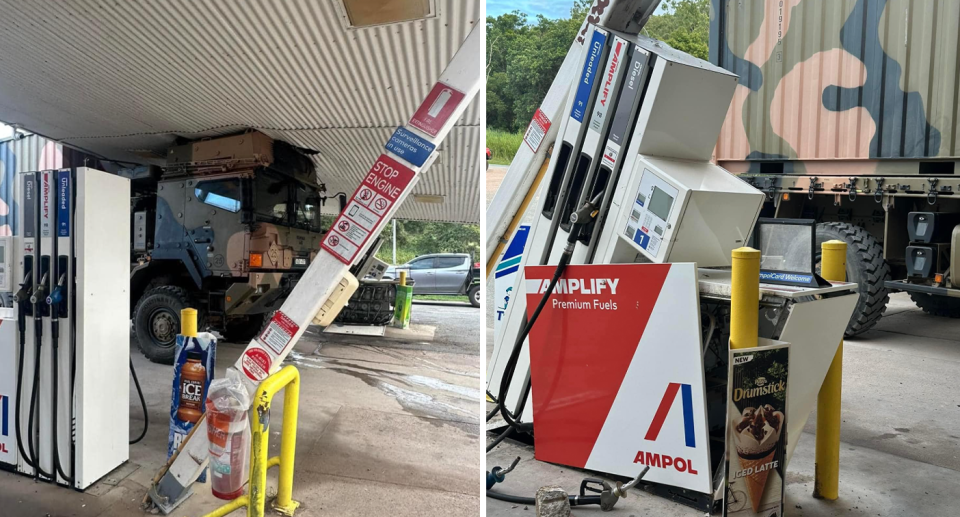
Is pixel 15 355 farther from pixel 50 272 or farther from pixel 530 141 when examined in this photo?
pixel 530 141

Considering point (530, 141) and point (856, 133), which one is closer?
point (530, 141)

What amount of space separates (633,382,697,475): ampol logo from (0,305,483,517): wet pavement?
714mm

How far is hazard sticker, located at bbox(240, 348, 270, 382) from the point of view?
3.18m

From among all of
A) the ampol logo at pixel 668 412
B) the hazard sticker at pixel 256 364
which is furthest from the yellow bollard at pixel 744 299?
the hazard sticker at pixel 256 364

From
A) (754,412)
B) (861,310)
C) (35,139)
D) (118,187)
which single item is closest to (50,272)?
(118,187)

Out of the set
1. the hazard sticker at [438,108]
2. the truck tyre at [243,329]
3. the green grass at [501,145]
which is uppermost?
the green grass at [501,145]

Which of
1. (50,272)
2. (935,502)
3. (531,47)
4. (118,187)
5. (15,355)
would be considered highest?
(531,47)

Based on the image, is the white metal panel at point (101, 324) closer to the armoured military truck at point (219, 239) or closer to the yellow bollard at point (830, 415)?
the armoured military truck at point (219, 239)

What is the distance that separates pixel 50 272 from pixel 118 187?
0.57 meters

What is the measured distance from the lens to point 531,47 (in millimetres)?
10172

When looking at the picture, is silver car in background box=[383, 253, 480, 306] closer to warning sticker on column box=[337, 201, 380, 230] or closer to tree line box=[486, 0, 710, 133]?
tree line box=[486, 0, 710, 133]

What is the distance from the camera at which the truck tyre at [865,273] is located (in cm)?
609

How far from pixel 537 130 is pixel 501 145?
4084 mm

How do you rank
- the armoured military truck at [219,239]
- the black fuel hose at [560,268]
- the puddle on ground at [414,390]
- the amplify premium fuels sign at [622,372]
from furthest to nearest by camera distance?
the armoured military truck at [219,239], the puddle on ground at [414,390], the black fuel hose at [560,268], the amplify premium fuels sign at [622,372]
